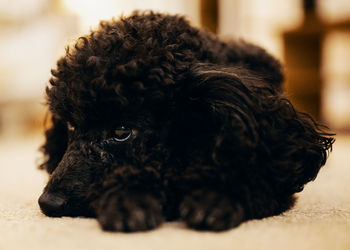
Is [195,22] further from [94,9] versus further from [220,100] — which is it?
[220,100]

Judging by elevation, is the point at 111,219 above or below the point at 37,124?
above

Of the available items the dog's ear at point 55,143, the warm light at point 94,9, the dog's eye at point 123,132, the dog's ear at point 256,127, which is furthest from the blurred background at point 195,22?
the dog's eye at point 123,132

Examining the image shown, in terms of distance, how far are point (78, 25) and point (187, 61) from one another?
5948 mm

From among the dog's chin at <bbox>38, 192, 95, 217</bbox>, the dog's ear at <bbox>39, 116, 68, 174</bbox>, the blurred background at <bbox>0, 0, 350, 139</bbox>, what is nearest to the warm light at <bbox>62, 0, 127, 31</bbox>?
the blurred background at <bbox>0, 0, 350, 139</bbox>

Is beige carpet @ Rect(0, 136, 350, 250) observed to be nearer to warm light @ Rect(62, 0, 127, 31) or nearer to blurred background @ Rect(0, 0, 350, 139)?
blurred background @ Rect(0, 0, 350, 139)

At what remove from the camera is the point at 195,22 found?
6441 mm

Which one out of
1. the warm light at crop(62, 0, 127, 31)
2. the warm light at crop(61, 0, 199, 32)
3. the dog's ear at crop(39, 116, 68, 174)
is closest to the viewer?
the dog's ear at crop(39, 116, 68, 174)

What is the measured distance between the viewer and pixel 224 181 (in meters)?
1.33

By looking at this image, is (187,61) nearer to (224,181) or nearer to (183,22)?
(183,22)

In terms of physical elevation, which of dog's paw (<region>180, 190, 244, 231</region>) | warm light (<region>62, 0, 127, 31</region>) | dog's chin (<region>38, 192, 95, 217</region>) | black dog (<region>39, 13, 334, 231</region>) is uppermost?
warm light (<region>62, 0, 127, 31</region>)

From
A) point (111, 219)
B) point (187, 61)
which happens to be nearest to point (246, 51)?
point (187, 61)

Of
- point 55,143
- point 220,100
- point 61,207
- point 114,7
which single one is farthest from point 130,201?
point 114,7

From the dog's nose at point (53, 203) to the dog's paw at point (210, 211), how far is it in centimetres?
43

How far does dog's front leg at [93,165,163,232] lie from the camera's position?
1248 mm
